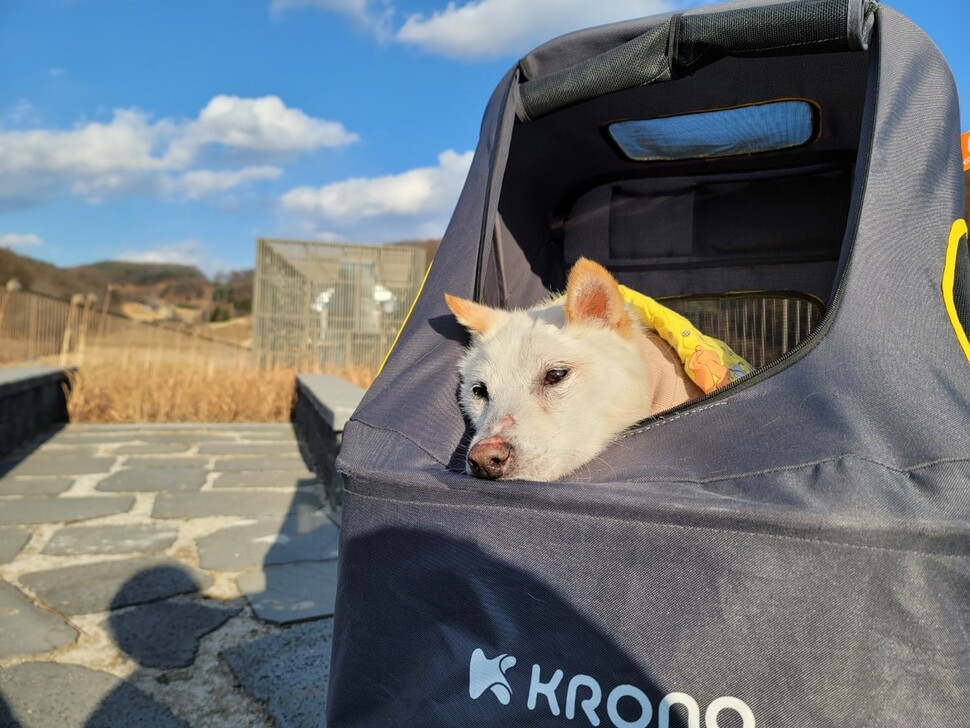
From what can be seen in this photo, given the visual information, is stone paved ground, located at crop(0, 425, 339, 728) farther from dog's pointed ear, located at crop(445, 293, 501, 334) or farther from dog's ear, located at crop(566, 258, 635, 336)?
dog's ear, located at crop(566, 258, 635, 336)

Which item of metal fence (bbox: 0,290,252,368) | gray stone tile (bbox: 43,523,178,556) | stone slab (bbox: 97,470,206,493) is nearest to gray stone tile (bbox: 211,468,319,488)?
stone slab (bbox: 97,470,206,493)

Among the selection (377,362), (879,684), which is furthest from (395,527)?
(377,362)

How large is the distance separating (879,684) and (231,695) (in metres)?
1.78

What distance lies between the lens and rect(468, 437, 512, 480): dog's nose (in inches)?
50.0

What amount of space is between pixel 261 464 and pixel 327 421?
3.99 feet

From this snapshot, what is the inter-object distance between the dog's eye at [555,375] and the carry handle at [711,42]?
0.68m

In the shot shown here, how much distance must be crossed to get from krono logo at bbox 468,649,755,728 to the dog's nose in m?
0.31

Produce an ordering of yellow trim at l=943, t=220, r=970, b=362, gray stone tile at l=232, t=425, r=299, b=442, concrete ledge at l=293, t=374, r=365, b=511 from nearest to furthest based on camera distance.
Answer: yellow trim at l=943, t=220, r=970, b=362
concrete ledge at l=293, t=374, r=365, b=511
gray stone tile at l=232, t=425, r=299, b=442

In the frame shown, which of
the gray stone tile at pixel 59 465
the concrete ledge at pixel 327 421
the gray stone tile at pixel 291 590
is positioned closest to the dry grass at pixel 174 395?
the concrete ledge at pixel 327 421

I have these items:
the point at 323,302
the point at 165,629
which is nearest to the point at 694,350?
the point at 165,629

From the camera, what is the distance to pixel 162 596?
2693 mm

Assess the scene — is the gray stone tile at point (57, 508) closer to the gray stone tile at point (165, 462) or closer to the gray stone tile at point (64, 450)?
the gray stone tile at point (165, 462)

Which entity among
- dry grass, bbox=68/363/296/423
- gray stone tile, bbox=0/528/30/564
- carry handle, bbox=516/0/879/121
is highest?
carry handle, bbox=516/0/879/121

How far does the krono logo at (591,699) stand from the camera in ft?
3.10
